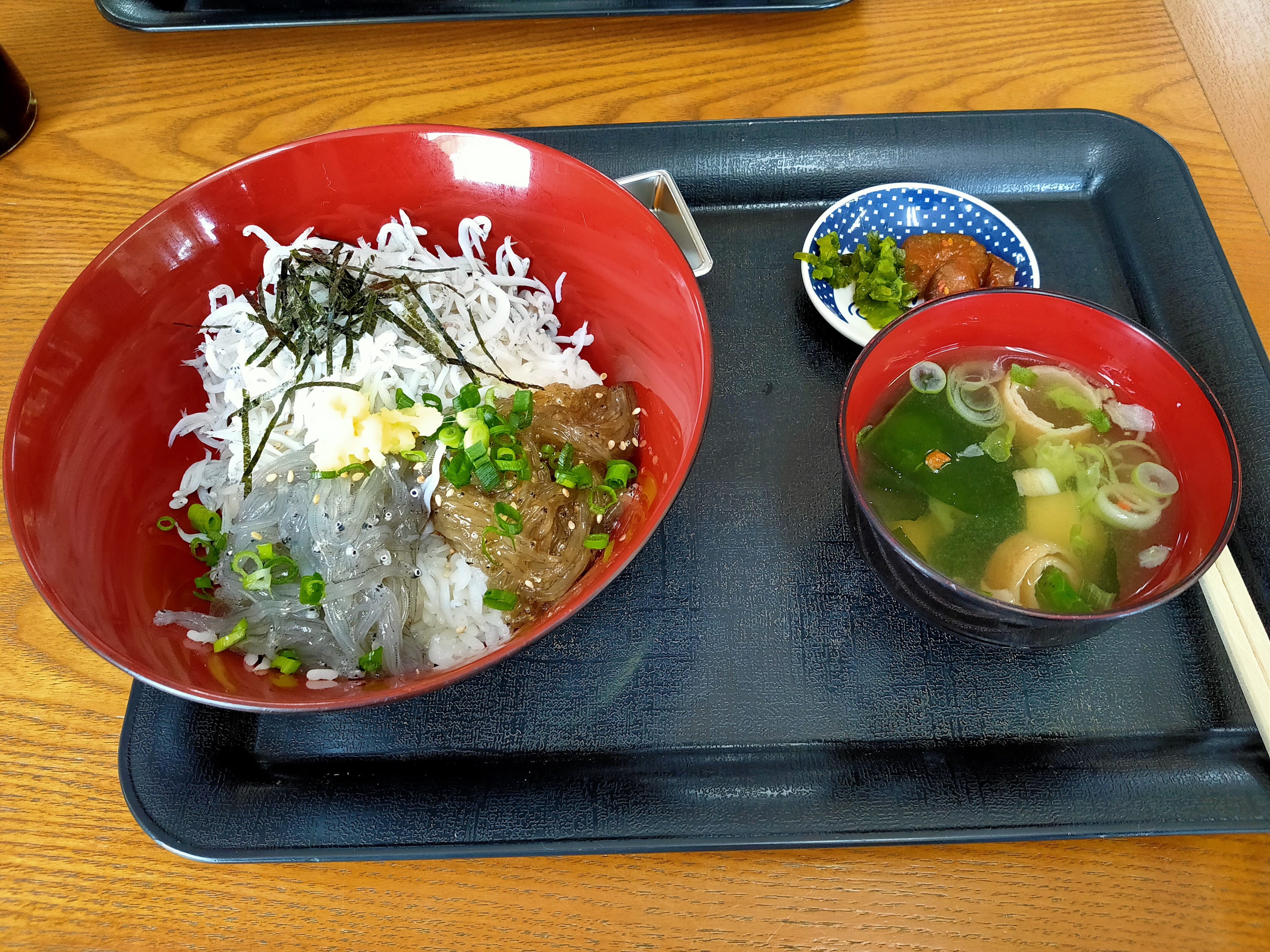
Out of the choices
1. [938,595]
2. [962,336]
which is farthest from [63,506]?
[962,336]

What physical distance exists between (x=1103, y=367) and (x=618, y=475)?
86 cm

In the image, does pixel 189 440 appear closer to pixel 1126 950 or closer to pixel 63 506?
pixel 63 506

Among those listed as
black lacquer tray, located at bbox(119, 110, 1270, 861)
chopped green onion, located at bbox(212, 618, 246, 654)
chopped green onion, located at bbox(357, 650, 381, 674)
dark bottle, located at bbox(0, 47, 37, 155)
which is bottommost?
black lacquer tray, located at bbox(119, 110, 1270, 861)

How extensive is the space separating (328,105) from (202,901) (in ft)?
6.01

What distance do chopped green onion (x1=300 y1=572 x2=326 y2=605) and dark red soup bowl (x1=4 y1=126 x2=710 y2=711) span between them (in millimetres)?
115

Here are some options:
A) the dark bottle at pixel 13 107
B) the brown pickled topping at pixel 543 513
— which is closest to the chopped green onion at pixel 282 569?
the brown pickled topping at pixel 543 513

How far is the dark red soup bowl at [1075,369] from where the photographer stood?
3.67 feet

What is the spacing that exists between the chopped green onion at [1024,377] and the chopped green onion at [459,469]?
0.95m

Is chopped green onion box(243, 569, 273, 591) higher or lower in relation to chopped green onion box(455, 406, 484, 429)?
lower

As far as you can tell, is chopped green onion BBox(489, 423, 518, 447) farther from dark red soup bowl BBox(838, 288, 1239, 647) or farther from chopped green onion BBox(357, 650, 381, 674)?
dark red soup bowl BBox(838, 288, 1239, 647)

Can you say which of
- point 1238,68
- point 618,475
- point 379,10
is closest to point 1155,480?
point 618,475

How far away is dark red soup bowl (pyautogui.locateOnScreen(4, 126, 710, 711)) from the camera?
1.11 m

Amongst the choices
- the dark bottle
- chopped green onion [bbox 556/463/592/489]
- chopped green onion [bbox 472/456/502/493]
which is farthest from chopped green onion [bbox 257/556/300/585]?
the dark bottle

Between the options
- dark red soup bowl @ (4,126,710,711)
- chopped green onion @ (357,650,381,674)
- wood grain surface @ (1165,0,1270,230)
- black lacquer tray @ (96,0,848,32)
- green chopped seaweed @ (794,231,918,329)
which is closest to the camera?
dark red soup bowl @ (4,126,710,711)
